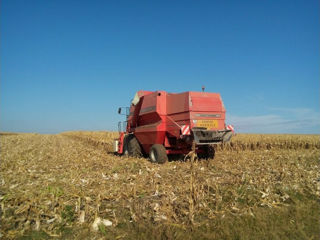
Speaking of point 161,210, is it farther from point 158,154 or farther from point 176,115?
point 176,115

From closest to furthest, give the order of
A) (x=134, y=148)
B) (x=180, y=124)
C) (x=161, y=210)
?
(x=161, y=210)
(x=180, y=124)
(x=134, y=148)

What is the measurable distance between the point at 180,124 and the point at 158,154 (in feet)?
4.70

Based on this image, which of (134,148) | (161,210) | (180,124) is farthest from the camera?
(134,148)

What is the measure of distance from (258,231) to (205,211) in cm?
83

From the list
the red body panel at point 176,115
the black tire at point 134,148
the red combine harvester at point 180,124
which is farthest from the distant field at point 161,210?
the black tire at point 134,148

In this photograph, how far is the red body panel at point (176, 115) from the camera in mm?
8741

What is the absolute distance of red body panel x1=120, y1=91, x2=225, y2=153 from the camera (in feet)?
28.7

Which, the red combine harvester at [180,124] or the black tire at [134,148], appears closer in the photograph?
the red combine harvester at [180,124]

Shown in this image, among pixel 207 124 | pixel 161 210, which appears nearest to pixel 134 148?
pixel 207 124

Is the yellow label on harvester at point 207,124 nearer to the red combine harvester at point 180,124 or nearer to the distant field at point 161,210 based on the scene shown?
the red combine harvester at point 180,124

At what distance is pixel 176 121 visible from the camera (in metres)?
9.03

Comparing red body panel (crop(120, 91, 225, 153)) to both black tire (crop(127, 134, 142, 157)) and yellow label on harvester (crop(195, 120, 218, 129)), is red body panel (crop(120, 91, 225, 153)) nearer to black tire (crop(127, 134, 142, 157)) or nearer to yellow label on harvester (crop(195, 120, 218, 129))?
yellow label on harvester (crop(195, 120, 218, 129))

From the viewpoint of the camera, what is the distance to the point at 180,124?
8.83 m

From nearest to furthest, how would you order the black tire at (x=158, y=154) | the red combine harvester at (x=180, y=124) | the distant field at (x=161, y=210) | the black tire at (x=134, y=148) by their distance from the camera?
the distant field at (x=161, y=210), the red combine harvester at (x=180, y=124), the black tire at (x=158, y=154), the black tire at (x=134, y=148)
